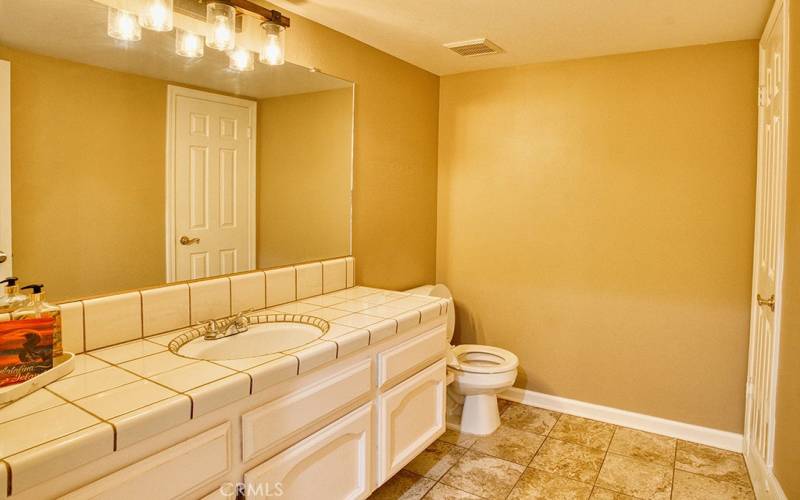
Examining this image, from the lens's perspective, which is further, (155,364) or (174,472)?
(155,364)

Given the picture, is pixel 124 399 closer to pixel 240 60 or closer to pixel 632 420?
pixel 240 60

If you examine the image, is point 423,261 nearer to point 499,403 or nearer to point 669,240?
point 499,403

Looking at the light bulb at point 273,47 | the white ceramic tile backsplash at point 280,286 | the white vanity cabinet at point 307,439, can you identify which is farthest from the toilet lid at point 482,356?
the light bulb at point 273,47

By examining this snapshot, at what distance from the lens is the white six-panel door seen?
6.36 ft

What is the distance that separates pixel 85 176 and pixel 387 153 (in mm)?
1663

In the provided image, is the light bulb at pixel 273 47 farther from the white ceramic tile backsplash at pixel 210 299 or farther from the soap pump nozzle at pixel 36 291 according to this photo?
the soap pump nozzle at pixel 36 291

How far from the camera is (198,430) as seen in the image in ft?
4.11

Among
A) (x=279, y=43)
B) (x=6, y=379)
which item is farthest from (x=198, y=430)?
(x=279, y=43)

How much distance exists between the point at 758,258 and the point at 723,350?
53cm

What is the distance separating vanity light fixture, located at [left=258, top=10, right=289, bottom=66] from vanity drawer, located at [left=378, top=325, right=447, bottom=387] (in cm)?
128

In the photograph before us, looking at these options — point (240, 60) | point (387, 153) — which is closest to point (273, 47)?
point (240, 60)

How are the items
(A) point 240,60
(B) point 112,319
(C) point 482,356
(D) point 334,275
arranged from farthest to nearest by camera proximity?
1. (C) point 482,356
2. (D) point 334,275
3. (A) point 240,60
4. (B) point 112,319

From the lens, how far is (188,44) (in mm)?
1854

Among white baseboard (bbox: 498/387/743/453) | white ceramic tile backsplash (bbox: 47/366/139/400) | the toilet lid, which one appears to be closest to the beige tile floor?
white baseboard (bbox: 498/387/743/453)
